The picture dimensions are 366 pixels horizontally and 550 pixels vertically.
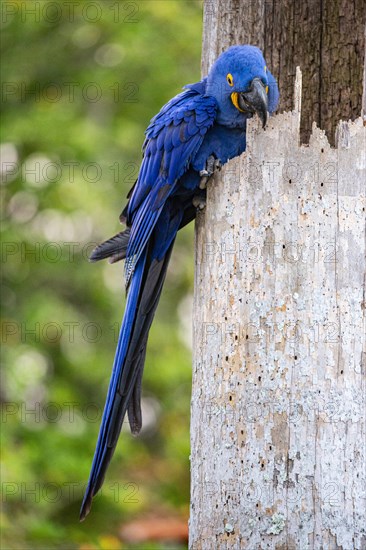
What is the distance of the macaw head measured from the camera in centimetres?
316

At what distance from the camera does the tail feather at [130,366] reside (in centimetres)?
299

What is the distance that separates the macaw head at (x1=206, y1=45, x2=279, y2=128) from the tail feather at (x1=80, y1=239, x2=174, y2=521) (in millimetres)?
739

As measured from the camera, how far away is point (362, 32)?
3.21 m

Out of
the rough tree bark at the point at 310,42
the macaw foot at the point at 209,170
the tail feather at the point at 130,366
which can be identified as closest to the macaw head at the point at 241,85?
the rough tree bark at the point at 310,42

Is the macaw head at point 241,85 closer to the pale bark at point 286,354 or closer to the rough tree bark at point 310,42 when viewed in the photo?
the rough tree bark at point 310,42

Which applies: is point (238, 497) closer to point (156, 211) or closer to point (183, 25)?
point (156, 211)

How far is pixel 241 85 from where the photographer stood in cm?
329

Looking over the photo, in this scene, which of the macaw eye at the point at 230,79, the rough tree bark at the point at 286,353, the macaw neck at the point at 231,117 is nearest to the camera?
the rough tree bark at the point at 286,353

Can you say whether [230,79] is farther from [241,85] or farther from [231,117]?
[231,117]

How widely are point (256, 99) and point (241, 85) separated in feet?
0.65

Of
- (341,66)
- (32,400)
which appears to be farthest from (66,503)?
(341,66)

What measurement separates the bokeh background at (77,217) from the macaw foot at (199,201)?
335 centimetres

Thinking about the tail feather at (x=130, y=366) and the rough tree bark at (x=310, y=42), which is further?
the rough tree bark at (x=310, y=42)

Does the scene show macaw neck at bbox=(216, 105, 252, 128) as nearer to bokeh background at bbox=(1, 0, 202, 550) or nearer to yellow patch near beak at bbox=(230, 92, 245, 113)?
yellow patch near beak at bbox=(230, 92, 245, 113)
